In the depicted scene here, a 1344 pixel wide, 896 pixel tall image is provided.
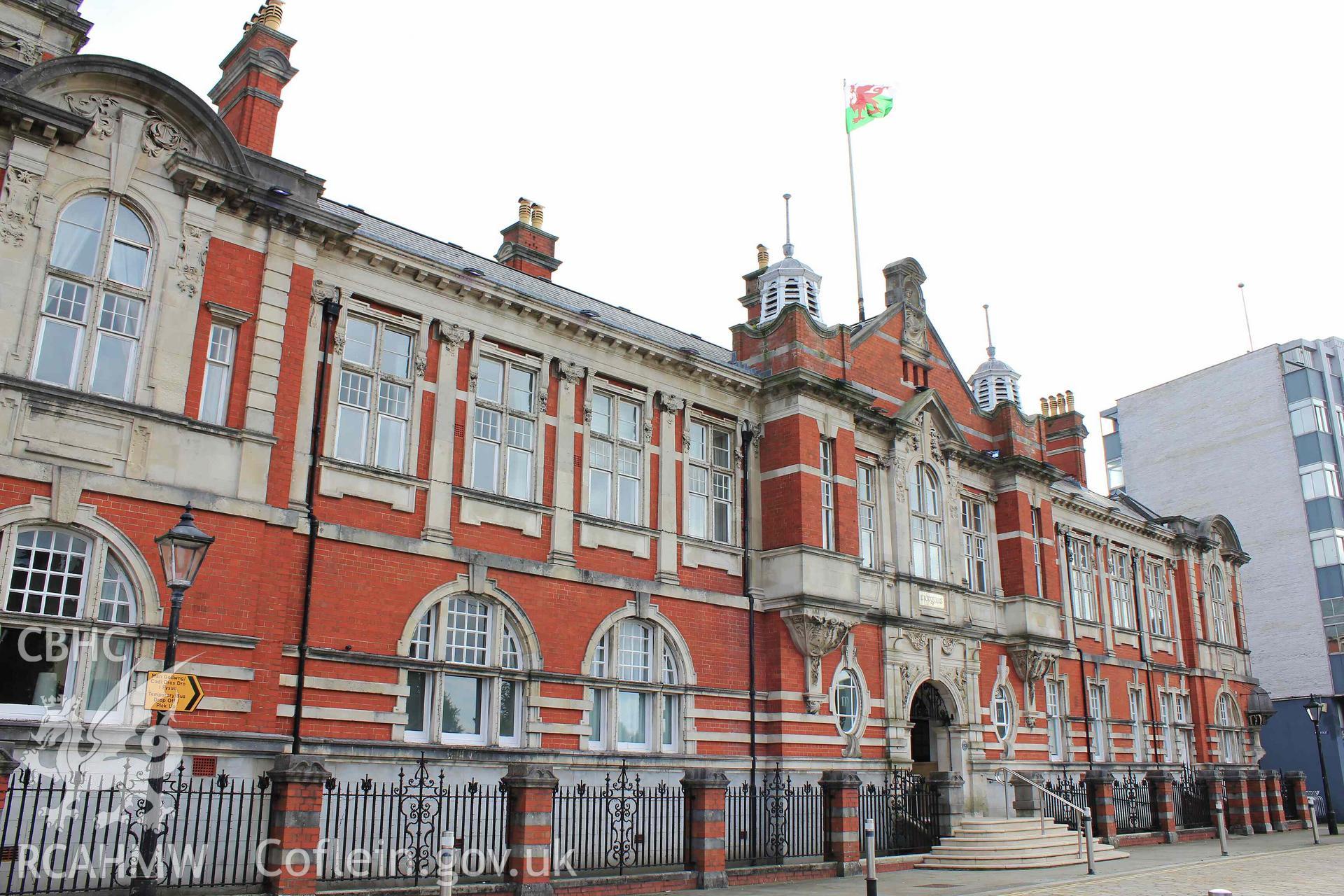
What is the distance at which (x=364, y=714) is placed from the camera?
1741 centimetres

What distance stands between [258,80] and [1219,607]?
4012 centimetres

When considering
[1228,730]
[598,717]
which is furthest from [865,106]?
[1228,730]

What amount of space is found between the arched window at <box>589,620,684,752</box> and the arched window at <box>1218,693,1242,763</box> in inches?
1113

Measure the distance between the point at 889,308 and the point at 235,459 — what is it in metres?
18.6

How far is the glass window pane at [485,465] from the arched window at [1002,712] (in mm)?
16276

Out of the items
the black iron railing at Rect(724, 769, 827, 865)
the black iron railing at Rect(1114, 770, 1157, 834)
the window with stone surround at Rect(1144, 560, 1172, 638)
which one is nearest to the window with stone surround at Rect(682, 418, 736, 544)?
the black iron railing at Rect(724, 769, 827, 865)

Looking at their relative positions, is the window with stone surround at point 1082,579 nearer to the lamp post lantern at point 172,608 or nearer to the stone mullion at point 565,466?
the stone mullion at point 565,466

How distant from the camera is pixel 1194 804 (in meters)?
32.5

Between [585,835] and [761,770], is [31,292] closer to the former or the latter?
[585,835]

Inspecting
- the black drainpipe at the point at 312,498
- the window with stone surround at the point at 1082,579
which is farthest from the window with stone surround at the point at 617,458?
the window with stone surround at the point at 1082,579

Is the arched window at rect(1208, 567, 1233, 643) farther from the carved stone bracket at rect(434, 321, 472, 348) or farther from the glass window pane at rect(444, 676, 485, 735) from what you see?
the carved stone bracket at rect(434, 321, 472, 348)

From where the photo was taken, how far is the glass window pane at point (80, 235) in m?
15.7

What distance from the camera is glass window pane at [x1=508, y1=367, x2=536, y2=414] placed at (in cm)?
2108

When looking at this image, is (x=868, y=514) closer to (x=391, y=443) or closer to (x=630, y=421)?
(x=630, y=421)
